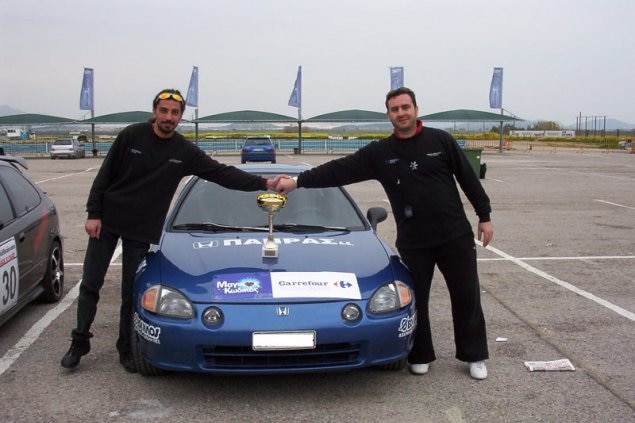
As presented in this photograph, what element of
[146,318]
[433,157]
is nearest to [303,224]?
[433,157]

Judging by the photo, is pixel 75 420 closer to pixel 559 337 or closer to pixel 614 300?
pixel 559 337

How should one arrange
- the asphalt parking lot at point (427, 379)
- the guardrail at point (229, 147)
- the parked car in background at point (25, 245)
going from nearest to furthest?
the asphalt parking lot at point (427, 379)
the parked car in background at point (25, 245)
the guardrail at point (229, 147)

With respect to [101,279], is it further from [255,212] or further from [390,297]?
[390,297]

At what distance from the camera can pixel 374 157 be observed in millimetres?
4168

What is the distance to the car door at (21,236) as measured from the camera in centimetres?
455

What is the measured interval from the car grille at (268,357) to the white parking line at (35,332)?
5.20 feet

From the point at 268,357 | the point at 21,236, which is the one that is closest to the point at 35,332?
the point at 21,236

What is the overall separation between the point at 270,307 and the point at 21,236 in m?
2.47

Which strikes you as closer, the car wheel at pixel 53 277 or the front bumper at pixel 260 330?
the front bumper at pixel 260 330

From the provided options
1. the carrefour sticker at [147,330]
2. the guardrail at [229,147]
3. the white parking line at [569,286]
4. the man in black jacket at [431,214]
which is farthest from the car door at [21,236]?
the guardrail at [229,147]

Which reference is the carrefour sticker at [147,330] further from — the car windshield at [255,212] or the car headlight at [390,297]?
the car headlight at [390,297]

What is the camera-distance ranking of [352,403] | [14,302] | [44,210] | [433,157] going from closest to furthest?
[352,403], [433,157], [14,302], [44,210]

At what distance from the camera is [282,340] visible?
337 cm

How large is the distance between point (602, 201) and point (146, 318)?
43.6 ft
